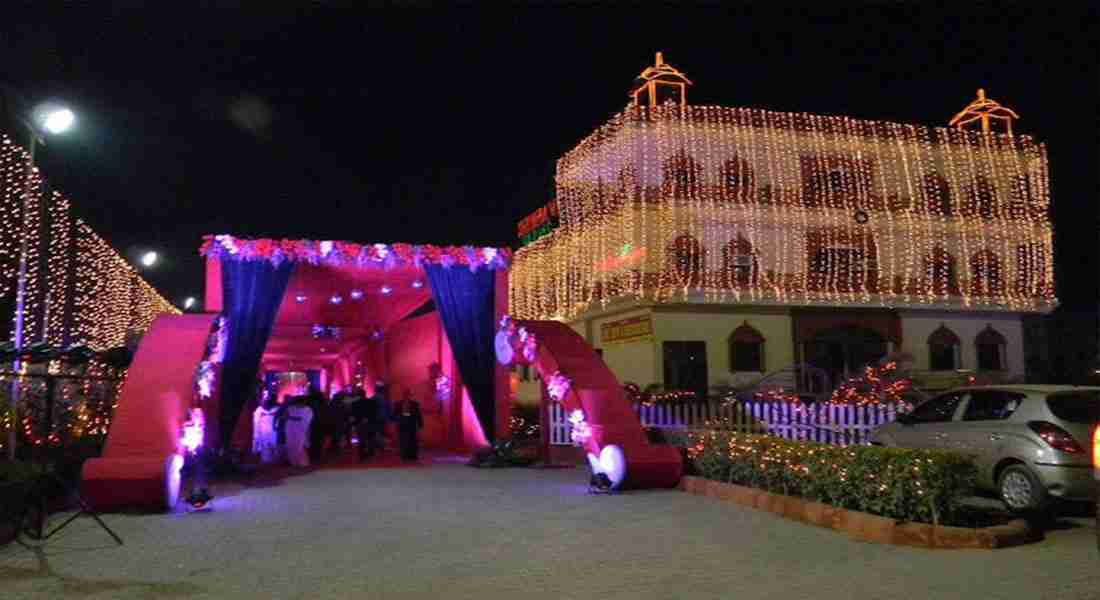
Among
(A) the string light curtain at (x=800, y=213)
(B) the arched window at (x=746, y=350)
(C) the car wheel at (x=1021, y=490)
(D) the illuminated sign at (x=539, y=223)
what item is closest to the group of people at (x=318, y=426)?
(A) the string light curtain at (x=800, y=213)

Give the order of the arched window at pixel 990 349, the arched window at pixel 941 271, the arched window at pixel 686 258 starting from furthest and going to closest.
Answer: the arched window at pixel 990 349, the arched window at pixel 941 271, the arched window at pixel 686 258

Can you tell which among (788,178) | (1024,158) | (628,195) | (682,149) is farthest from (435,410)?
(1024,158)

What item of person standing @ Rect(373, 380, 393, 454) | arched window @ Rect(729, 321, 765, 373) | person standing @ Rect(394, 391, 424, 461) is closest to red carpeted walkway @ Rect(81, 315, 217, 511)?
Answer: person standing @ Rect(394, 391, 424, 461)

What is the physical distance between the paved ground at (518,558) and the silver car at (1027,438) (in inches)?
20.7

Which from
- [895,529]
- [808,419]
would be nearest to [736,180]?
[808,419]

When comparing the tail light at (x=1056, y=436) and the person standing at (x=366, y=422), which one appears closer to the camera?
the tail light at (x=1056, y=436)

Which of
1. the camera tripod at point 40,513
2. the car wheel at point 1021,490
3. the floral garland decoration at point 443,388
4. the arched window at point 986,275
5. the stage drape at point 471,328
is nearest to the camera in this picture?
the camera tripod at point 40,513

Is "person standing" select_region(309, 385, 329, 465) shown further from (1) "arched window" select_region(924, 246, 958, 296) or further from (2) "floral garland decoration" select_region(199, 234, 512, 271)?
(1) "arched window" select_region(924, 246, 958, 296)

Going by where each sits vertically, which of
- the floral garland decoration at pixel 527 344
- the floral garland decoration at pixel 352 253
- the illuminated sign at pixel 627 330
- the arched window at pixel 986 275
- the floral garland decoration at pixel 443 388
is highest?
the arched window at pixel 986 275

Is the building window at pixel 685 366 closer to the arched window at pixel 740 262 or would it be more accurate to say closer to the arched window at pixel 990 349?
the arched window at pixel 740 262

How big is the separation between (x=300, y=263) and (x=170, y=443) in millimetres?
5526

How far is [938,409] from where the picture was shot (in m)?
11.3

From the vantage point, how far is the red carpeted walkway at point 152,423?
10.3m

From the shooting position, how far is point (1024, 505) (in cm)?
938
